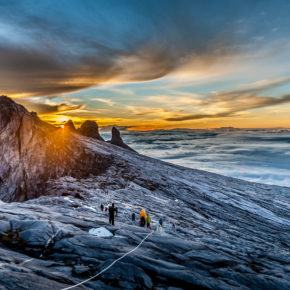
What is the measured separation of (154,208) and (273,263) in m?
24.4

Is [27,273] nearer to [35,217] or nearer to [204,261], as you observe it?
[35,217]

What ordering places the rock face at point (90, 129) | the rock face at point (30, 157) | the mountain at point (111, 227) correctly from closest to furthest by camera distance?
the mountain at point (111, 227), the rock face at point (30, 157), the rock face at point (90, 129)

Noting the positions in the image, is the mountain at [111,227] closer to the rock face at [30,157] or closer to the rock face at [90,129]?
the rock face at [30,157]

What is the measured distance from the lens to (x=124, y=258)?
58.8 ft

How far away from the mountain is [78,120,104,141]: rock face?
53591 mm

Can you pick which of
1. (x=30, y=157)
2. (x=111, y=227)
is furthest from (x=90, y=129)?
(x=111, y=227)

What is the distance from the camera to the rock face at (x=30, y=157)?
6028cm

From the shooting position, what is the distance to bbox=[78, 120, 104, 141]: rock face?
133750 mm

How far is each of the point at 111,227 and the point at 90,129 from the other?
380 ft

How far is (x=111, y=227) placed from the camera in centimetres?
2497

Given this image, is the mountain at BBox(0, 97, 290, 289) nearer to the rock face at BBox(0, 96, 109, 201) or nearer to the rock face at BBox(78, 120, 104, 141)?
the rock face at BBox(0, 96, 109, 201)

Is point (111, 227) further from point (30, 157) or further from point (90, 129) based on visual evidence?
point (90, 129)

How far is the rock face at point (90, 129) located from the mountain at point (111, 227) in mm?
53591

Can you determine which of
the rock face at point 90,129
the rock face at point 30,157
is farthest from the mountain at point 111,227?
the rock face at point 90,129
